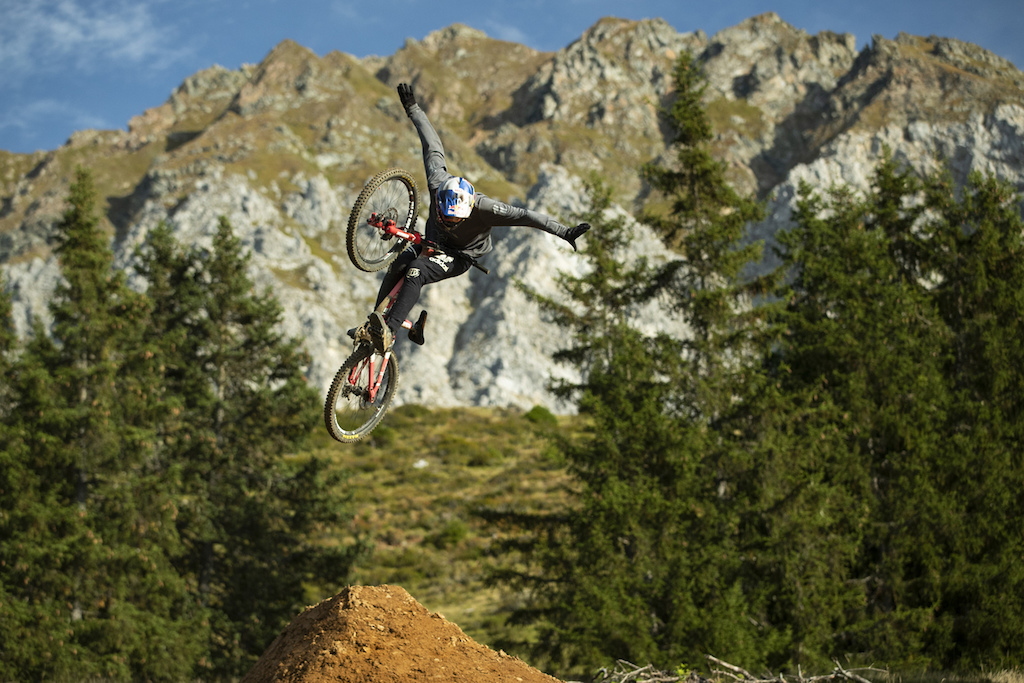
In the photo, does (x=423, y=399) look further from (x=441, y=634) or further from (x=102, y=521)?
(x=441, y=634)

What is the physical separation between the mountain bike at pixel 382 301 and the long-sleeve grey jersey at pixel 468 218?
16 cm

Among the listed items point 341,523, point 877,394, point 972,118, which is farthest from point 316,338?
point 972,118

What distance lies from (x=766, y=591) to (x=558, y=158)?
15588cm

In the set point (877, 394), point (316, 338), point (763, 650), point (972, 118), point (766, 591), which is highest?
point (972, 118)

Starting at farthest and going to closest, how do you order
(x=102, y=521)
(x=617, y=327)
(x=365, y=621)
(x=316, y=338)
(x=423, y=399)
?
(x=316, y=338), (x=423, y=399), (x=617, y=327), (x=102, y=521), (x=365, y=621)

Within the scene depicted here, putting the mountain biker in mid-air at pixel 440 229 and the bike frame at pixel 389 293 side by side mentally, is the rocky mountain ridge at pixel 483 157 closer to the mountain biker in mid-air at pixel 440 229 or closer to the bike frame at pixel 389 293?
the mountain biker in mid-air at pixel 440 229

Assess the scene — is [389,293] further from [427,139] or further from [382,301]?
[427,139]

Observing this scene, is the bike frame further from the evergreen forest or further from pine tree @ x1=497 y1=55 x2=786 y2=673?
the evergreen forest

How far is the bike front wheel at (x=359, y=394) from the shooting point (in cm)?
714

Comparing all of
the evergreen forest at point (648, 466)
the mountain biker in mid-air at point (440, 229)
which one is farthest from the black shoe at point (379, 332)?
the evergreen forest at point (648, 466)

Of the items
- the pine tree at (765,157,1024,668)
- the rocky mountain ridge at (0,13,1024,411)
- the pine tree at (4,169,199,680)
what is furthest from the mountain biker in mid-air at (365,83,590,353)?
the rocky mountain ridge at (0,13,1024,411)

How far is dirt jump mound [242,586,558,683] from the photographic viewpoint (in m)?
5.74

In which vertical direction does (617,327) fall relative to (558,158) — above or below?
below

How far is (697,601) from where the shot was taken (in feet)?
51.1
